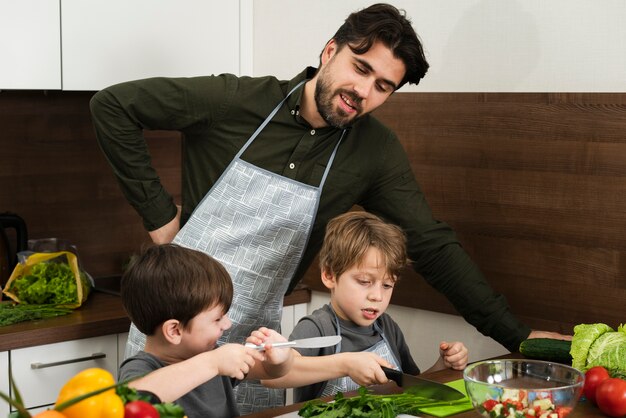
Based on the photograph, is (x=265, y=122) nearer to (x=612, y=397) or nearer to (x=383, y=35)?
(x=383, y=35)

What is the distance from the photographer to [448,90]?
2373mm

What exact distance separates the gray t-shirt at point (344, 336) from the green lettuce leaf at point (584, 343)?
37 cm

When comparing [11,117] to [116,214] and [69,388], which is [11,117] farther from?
[69,388]

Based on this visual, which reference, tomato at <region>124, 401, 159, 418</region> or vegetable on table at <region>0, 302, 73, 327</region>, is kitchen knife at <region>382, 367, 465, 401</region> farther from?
vegetable on table at <region>0, 302, 73, 327</region>

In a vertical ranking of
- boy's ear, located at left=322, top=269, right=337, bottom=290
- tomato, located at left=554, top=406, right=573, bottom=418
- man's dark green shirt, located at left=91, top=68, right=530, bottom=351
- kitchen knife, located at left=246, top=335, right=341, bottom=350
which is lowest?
tomato, located at left=554, top=406, right=573, bottom=418

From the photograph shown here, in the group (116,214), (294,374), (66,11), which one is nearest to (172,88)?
(66,11)

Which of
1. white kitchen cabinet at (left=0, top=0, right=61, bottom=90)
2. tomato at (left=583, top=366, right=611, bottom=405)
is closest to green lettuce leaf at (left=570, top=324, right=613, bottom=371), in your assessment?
tomato at (left=583, top=366, right=611, bottom=405)

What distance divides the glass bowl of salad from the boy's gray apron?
623 mm

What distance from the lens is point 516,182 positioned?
7.36ft

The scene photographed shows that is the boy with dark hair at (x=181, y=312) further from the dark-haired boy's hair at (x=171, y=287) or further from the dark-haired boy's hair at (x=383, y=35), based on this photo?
the dark-haired boy's hair at (x=383, y=35)

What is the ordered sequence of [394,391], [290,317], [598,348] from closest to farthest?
[394,391], [598,348], [290,317]

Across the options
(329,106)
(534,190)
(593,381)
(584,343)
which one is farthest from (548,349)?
(329,106)

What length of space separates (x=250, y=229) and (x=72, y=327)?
505mm

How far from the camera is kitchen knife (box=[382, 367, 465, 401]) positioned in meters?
Answer: 1.62
